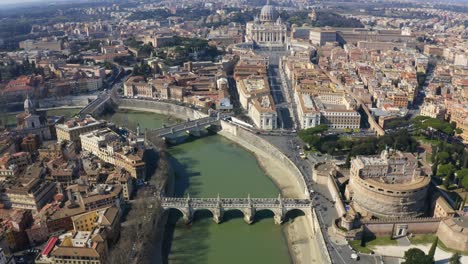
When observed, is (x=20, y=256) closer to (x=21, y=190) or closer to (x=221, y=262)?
(x=21, y=190)

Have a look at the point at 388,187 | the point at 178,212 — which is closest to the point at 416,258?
the point at 388,187

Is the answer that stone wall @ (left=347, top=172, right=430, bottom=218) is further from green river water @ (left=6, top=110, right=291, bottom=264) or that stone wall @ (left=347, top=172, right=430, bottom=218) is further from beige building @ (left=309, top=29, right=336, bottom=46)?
beige building @ (left=309, top=29, right=336, bottom=46)

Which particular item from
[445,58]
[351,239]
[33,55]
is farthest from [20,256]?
[445,58]

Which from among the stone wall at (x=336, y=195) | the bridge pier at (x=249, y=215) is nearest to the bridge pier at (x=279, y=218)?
the bridge pier at (x=249, y=215)

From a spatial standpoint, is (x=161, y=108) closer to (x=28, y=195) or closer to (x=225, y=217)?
(x=225, y=217)

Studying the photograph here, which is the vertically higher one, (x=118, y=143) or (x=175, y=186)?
(x=118, y=143)
